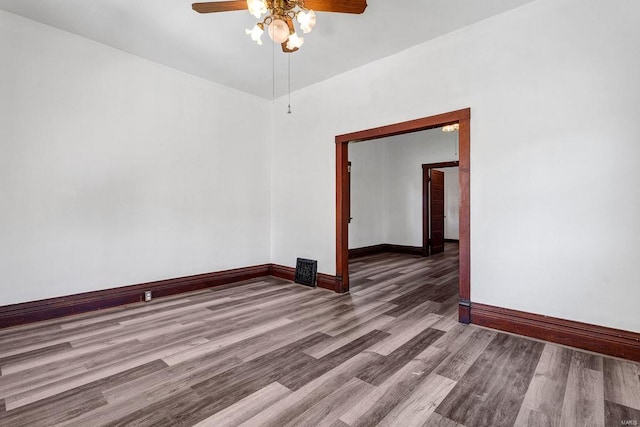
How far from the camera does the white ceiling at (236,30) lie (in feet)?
9.64

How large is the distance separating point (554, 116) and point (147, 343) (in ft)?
13.9

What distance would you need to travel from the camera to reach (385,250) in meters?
8.36

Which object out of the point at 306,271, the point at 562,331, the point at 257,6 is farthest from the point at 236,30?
the point at 562,331

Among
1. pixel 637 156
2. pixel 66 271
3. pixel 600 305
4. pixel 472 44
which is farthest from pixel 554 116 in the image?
pixel 66 271

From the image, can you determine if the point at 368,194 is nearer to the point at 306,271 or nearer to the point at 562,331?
the point at 306,271

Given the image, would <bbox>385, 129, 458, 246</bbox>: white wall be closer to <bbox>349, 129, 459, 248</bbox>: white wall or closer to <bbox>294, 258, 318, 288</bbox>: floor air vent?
<bbox>349, 129, 459, 248</bbox>: white wall

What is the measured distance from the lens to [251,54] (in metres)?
3.85

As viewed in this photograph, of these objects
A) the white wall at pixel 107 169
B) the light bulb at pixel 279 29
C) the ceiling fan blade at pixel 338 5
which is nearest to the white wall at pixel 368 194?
the white wall at pixel 107 169

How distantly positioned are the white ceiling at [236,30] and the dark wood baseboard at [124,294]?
303cm

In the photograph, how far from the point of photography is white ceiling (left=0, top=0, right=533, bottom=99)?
9.64 ft

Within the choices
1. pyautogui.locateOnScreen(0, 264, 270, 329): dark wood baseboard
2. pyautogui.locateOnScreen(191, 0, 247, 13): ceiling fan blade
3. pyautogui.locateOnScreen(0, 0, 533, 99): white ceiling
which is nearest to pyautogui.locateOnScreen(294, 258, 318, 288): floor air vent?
pyautogui.locateOnScreen(0, 264, 270, 329): dark wood baseboard

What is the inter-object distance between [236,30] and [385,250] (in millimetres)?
6536

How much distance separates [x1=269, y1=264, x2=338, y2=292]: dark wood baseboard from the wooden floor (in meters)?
0.87

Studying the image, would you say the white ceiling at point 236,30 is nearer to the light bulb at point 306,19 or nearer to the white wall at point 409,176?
the light bulb at point 306,19
